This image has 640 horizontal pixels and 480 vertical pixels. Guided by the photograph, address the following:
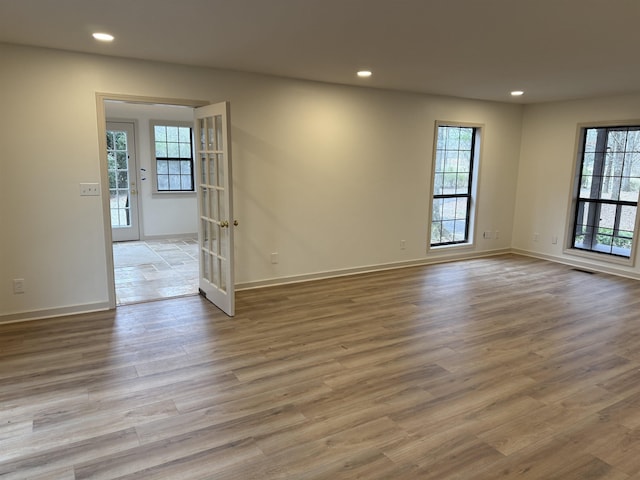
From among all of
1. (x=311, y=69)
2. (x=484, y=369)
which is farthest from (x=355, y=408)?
(x=311, y=69)

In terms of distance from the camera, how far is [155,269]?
20.0 ft

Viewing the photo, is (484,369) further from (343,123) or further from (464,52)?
(343,123)

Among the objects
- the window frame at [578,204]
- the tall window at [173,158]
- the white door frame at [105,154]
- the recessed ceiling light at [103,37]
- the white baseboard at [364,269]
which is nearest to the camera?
the recessed ceiling light at [103,37]

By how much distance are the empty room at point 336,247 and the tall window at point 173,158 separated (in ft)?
7.07

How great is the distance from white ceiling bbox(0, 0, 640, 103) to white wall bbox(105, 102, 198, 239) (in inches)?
160

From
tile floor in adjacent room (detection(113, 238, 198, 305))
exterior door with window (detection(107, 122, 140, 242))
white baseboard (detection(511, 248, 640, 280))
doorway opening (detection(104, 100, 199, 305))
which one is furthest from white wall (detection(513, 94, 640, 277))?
exterior door with window (detection(107, 122, 140, 242))

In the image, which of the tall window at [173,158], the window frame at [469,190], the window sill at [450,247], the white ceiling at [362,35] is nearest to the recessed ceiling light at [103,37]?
the white ceiling at [362,35]

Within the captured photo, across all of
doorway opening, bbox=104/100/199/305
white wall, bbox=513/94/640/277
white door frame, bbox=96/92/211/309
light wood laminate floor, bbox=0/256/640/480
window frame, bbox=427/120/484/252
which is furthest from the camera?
doorway opening, bbox=104/100/199/305

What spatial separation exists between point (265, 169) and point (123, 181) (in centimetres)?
428

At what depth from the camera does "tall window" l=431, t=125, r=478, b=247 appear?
21.7ft

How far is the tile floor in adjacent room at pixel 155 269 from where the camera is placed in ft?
16.4

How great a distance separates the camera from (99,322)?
406 cm

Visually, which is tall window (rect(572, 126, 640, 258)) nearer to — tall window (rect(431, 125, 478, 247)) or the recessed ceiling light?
tall window (rect(431, 125, 478, 247))

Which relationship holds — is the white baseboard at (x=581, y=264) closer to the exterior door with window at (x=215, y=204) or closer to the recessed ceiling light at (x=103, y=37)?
the exterior door with window at (x=215, y=204)
